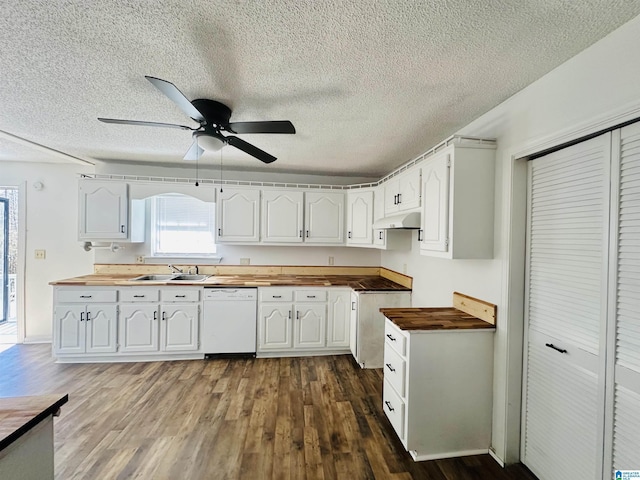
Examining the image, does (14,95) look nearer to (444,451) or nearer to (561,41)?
(561,41)

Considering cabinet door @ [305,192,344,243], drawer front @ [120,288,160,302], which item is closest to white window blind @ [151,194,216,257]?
drawer front @ [120,288,160,302]

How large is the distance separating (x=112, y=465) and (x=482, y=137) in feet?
10.8

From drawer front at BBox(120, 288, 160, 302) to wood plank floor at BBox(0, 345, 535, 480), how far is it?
0.73 metres

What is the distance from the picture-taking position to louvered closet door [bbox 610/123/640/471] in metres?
1.12

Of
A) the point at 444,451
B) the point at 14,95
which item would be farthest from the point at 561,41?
the point at 14,95

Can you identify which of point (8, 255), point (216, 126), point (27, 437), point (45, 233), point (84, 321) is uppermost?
point (216, 126)

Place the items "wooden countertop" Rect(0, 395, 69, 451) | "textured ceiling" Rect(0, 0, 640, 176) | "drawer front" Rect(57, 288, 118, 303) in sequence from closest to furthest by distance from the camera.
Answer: "wooden countertop" Rect(0, 395, 69, 451) → "textured ceiling" Rect(0, 0, 640, 176) → "drawer front" Rect(57, 288, 118, 303)

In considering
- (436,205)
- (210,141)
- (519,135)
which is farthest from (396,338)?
(210,141)

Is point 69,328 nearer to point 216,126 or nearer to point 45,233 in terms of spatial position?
point 45,233

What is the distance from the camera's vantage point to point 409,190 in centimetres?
242

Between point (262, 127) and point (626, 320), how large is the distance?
2.13 meters

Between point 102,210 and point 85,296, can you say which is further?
point 102,210

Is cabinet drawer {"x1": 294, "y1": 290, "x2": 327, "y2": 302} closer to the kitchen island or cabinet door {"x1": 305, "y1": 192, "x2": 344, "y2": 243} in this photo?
cabinet door {"x1": 305, "y1": 192, "x2": 344, "y2": 243}

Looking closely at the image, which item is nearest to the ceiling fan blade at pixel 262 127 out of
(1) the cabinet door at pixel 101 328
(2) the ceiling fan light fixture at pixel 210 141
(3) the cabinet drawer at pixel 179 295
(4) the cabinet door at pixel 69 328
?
(2) the ceiling fan light fixture at pixel 210 141
